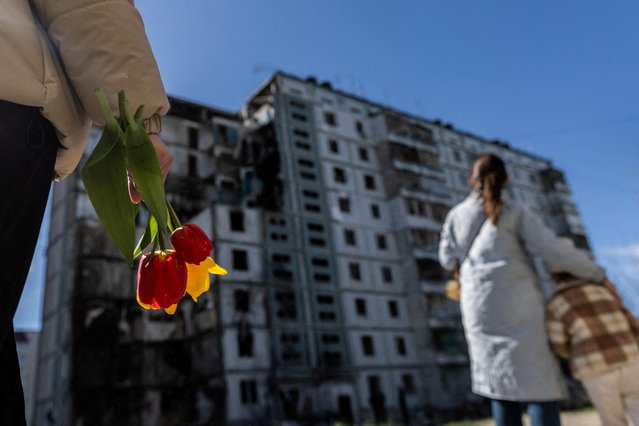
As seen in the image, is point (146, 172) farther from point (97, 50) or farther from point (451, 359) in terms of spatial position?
point (451, 359)

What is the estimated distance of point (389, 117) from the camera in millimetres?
38906

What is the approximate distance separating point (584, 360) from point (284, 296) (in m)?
26.3

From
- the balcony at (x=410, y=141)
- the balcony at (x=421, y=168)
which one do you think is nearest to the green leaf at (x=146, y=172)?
the balcony at (x=421, y=168)

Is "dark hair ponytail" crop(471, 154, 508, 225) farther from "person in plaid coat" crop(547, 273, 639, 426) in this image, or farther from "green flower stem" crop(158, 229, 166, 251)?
"green flower stem" crop(158, 229, 166, 251)

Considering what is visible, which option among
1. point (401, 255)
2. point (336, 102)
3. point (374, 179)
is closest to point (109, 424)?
point (401, 255)

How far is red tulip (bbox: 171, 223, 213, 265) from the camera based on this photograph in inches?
40.9

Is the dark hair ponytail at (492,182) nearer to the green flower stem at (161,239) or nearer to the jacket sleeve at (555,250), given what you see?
the jacket sleeve at (555,250)

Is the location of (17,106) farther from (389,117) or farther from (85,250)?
(389,117)

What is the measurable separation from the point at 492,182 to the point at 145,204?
2.30 meters

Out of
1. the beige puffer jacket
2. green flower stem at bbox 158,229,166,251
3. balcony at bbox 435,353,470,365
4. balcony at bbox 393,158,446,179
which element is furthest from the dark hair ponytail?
balcony at bbox 393,158,446,179

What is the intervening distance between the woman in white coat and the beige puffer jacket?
209 cm

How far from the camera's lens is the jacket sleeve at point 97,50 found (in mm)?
1187

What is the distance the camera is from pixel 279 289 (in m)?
28.3

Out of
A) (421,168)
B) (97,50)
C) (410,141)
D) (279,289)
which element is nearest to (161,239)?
(97,50)
